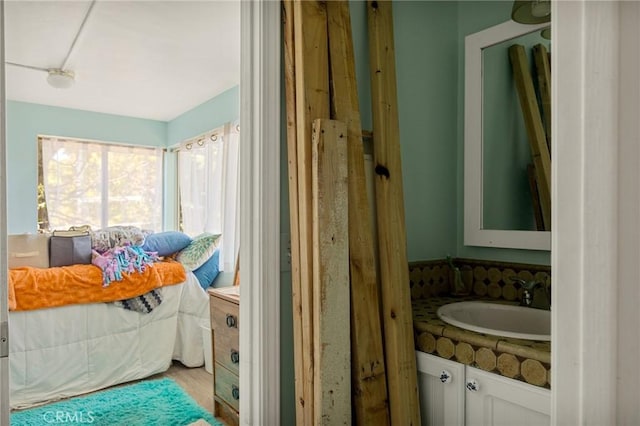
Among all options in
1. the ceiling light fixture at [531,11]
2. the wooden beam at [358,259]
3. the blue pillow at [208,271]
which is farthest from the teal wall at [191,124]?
the ceiling light fixture at [531,11]

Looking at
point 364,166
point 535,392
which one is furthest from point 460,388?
point 364,166

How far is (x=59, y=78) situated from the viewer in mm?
3355

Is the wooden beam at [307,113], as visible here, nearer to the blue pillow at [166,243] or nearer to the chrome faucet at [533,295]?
the chrome faucet at [533,295]

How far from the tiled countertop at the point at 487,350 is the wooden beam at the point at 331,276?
31 cm

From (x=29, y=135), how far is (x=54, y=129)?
9.6 inches

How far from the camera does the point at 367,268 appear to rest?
1.44 m

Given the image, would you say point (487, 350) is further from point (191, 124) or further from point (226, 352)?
point (191, 124)

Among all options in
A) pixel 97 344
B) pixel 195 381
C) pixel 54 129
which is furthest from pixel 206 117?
pixel 195 381

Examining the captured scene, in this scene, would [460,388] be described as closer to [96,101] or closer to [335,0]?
[335,0]

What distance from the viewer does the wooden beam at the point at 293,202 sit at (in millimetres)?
1382

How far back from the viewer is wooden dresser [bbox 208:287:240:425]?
2314 mm

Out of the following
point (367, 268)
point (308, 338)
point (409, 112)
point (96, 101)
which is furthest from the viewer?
point (96, 101)

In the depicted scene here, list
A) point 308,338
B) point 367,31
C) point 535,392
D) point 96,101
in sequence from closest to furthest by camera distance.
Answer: point 535,392 → point 308,338 → point 367,31 → point 96,101

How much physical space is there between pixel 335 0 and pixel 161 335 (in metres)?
2.84
